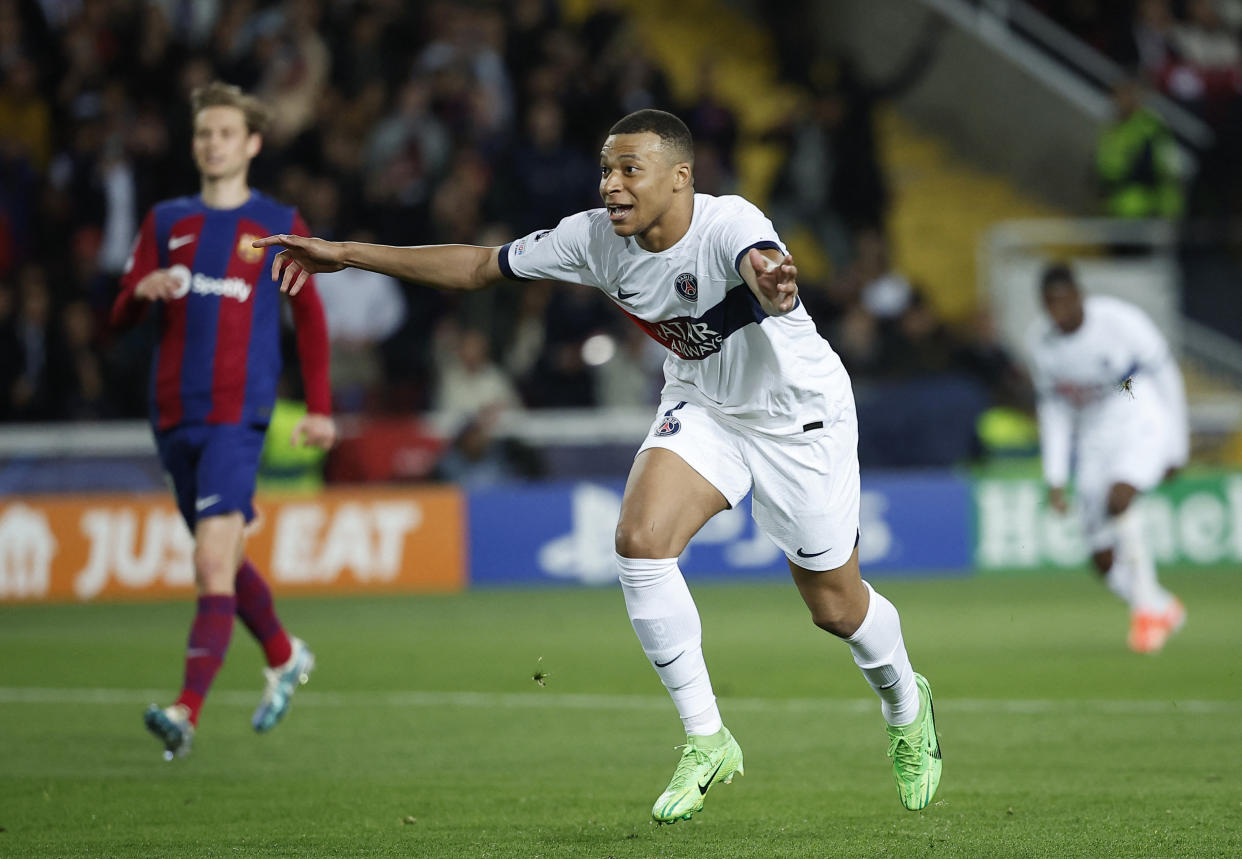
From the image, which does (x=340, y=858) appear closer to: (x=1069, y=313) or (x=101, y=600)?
(x=1069, y=313)

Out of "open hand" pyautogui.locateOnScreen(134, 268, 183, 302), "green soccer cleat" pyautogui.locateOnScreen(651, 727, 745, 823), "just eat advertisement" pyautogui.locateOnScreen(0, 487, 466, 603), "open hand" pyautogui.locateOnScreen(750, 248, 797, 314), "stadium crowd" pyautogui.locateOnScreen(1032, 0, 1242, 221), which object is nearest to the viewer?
"open hand" pyautogui.locateOnScreen(750, 248, 797, 314)

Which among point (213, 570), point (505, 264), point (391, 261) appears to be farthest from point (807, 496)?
point (213, 570)

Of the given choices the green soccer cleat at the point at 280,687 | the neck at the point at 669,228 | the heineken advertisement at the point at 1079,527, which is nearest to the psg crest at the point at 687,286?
the neck at the point at 669,228

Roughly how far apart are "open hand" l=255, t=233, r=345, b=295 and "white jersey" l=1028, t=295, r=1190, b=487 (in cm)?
612

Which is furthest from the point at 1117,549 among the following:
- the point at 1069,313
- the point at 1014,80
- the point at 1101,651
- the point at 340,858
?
the point at 1014,80

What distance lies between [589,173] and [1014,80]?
20.8ft

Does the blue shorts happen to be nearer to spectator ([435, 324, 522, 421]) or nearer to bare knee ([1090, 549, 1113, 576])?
bare knee ([1090, 549, 1113, 576])

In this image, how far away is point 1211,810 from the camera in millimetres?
5797

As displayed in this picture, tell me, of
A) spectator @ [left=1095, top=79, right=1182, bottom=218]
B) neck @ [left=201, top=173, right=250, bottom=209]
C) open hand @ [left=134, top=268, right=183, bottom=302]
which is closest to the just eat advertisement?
neck @ [left=201, top=173, right=250, bottom=209]

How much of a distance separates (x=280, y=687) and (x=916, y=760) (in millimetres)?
2995

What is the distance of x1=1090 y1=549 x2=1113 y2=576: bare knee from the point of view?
427 inches

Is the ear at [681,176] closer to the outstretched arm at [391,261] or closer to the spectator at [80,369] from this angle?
the outstretched arm at [391,261]

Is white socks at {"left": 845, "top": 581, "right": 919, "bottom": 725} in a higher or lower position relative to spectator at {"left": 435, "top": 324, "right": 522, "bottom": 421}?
higher

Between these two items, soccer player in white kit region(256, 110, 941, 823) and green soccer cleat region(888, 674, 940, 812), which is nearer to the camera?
soccer player in white kit region(256, 110, 941, 823)
